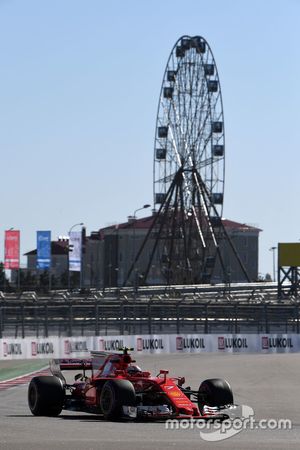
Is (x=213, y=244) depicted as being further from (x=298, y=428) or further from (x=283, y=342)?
(x=298, y=428)

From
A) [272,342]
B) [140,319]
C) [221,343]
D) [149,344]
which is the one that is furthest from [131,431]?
[272,342]

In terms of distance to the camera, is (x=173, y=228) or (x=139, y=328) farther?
(x=173, y=228)

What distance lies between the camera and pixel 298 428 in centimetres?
1641

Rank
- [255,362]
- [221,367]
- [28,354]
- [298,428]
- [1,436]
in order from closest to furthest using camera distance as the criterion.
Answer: [1,436]
[298,428]
[221,367]
[255,362]
[28,354]

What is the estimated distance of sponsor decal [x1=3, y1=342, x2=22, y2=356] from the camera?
130 feet

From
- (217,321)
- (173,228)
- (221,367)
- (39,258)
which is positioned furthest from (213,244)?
(221,367)

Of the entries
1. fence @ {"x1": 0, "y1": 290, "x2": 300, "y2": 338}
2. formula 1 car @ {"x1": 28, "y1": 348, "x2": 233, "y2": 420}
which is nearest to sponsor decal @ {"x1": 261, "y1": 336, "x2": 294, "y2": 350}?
fence @ {"x1": 0, "y1": 290, "x2": 300, "y2": 338}

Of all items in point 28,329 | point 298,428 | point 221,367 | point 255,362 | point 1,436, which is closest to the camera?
point 1,436

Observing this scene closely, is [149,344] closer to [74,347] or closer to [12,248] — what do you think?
[74,347]

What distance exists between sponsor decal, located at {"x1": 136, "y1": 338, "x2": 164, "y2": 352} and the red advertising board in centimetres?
2674

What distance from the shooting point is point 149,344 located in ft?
144

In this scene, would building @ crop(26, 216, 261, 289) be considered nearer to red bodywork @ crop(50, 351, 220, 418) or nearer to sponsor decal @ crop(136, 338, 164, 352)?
sponsor decal @ crop(136, 338, 164, 352)

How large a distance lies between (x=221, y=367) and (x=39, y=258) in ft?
126

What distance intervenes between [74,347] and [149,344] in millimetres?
3434
